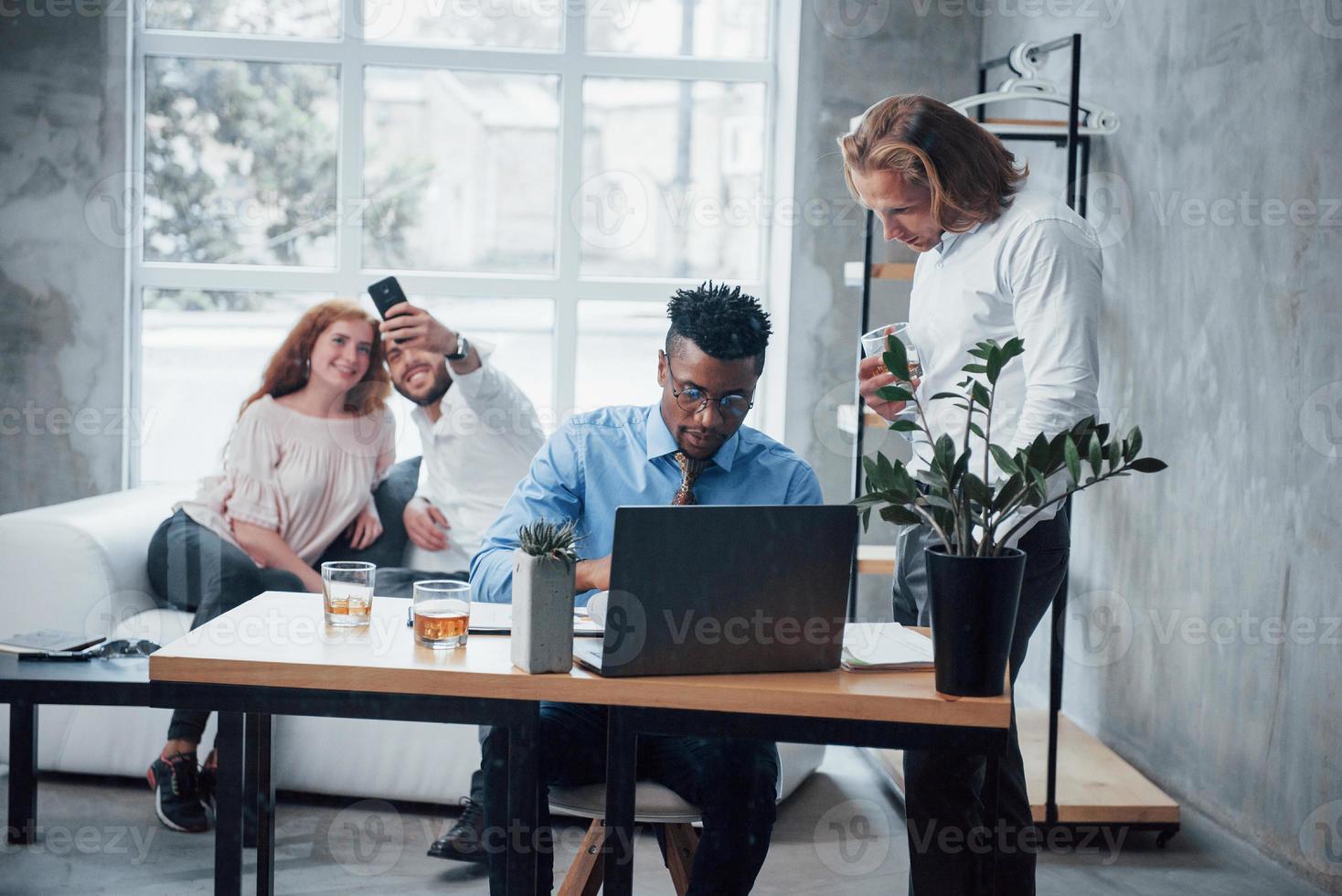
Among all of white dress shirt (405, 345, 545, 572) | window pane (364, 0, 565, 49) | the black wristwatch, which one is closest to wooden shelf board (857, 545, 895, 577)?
white dress shirt (405, 345, 545, 572)

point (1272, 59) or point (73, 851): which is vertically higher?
point (1272, 59)

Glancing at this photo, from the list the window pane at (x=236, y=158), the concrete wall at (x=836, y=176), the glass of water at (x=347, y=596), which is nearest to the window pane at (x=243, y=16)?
the window pane at (x=236, y=158)

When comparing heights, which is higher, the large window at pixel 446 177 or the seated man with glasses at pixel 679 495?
the large window at pixel 446 177

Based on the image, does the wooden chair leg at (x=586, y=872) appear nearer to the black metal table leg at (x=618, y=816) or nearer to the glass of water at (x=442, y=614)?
the black metal table leg at (x=618, y=816)

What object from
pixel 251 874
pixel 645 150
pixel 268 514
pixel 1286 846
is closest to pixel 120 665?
pixel 251 874

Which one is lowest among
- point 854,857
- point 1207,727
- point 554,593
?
point 854,857

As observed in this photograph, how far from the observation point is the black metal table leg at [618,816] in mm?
1443

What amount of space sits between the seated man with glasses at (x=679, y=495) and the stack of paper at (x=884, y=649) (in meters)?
0.23

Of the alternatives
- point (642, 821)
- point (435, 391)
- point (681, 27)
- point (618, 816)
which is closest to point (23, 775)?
point (435, 391)

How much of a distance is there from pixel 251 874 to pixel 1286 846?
2.05 metres

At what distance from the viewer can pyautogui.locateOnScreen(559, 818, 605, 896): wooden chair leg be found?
1779mm

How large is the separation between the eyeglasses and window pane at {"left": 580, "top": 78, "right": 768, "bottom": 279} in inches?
98.8

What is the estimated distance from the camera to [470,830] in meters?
2.48

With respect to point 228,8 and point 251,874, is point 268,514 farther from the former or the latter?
point 228,8
